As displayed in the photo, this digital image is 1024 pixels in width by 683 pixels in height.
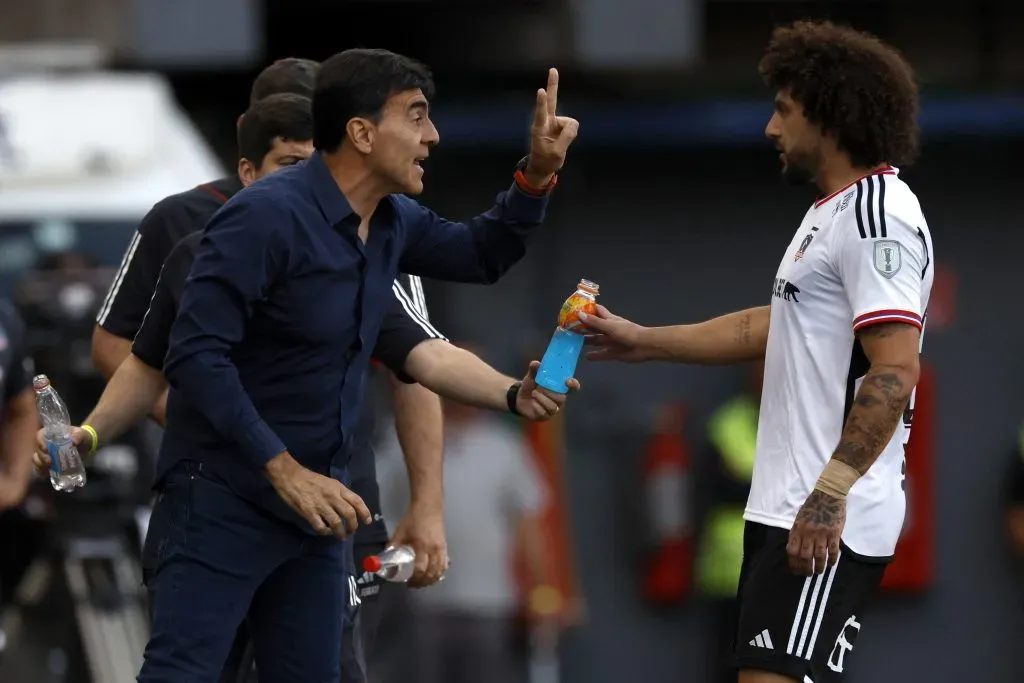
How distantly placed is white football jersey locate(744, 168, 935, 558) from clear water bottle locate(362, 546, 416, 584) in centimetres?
113

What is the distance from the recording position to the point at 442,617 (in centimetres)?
→ 1123

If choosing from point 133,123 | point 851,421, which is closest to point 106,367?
point 851,421

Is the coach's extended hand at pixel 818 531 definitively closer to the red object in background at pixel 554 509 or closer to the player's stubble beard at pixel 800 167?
the player's stubble beard at pixel 800 167

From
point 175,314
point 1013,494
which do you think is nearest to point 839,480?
point 175,314

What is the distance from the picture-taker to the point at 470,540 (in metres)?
11.3

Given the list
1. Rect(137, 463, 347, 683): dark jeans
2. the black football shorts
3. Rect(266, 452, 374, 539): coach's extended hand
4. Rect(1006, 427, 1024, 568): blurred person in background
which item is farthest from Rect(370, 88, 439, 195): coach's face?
Rect(1006, 427, 1024, 568): blurred person in background

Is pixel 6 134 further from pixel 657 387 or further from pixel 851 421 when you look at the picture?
pixel 851 421

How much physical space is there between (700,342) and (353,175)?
1.27m

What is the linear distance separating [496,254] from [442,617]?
623 centimetres

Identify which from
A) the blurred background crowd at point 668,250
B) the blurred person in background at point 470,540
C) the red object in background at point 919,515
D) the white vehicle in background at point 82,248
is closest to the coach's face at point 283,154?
the white vehicle in background at point 82,248

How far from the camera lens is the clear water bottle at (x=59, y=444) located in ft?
16.1

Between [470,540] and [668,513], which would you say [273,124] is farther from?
[668,513]

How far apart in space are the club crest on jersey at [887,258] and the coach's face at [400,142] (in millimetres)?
1144

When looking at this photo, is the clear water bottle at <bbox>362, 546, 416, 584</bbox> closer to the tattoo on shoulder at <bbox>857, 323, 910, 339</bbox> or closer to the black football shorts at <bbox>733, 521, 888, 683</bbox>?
the black football shorts at <bbox>733, 521, 888, 683</bbox>
